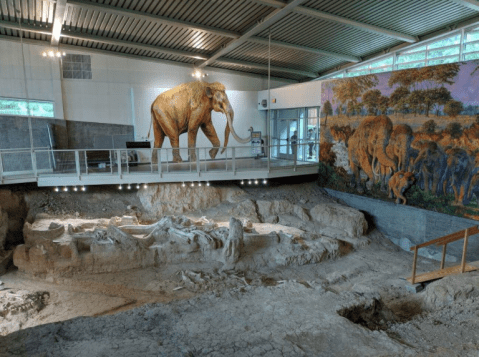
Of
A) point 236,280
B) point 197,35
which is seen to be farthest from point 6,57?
point 236,280

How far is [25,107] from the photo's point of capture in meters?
15.0

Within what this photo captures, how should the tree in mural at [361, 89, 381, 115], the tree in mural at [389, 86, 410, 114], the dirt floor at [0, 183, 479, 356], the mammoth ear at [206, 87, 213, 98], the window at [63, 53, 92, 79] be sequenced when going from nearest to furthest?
the dirt floor at [0, 183, 479, 356]
the tree in mural at [389, 86, 410, 114]
the tree in mural at [361, 89, 381, 115]
the mammoth ear at [206, 87, 213, 98]
the window at [63, 53, 92, 79]

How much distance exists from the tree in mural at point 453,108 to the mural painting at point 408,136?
3cm

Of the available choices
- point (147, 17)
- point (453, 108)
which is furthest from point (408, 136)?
point (147, 17)

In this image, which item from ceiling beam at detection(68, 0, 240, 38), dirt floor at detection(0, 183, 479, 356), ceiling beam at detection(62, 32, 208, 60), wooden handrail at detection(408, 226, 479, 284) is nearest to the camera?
dirt floor at detection(0, 183, 479, 356)

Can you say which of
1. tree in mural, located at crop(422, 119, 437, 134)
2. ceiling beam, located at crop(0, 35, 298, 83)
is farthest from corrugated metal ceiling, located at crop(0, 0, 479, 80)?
tree in mural, located at crop(422, 119, 437, 134)

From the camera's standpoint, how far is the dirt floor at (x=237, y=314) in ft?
15.2

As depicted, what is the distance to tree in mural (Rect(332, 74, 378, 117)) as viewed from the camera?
43.1ft

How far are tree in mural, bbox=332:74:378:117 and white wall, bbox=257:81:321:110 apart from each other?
1989mm

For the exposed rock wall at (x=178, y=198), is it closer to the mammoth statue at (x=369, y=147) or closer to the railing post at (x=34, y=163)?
the railing post at (x=34, y=163)

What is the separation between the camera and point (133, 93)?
17406 mm

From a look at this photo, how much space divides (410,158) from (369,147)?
1677 mm

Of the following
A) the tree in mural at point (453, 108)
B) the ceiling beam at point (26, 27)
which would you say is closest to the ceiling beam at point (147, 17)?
the ceiling beam at point (26, 27)

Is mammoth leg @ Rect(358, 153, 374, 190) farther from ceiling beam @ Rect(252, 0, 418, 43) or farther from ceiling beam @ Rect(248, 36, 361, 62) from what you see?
ceiling beam @ Rect(248, 36, 361, 62)
